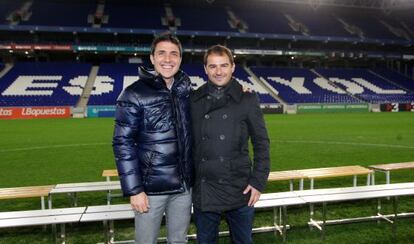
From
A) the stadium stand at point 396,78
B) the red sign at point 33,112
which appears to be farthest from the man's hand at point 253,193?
the stadium stand at point 396,78

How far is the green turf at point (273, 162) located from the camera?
16.9 feet

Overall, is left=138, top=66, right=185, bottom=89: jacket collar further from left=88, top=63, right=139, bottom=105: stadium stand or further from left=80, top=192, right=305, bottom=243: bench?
left=88, top=63, right=139, bottom=105: stadium stand

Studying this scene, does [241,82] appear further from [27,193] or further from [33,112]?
[27,193]

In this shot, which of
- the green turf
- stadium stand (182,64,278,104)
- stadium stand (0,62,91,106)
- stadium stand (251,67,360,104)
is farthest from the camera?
stadium stand (251,67,360,104)

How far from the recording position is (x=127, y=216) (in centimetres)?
420

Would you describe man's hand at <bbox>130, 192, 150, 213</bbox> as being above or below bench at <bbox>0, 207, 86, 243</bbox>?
above

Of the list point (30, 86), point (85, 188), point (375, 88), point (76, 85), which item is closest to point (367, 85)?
point (375, 88)

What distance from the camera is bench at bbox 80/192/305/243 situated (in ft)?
13.7

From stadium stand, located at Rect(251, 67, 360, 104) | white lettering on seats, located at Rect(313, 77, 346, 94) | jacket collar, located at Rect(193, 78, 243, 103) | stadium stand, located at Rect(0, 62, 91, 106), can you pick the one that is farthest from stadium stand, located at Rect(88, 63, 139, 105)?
jacket collar, located at Rect(193, 78, 243, 103)

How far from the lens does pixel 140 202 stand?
2.82 meters

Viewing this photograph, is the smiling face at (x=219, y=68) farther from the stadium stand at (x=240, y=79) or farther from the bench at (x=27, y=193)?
the stadium stand at (x=240, y=79)

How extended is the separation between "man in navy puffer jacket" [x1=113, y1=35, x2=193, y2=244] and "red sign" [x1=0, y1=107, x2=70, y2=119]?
27608 mm

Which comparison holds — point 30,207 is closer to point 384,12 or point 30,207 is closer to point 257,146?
point 257,146

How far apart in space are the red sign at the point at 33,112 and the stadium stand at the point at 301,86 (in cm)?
2126
